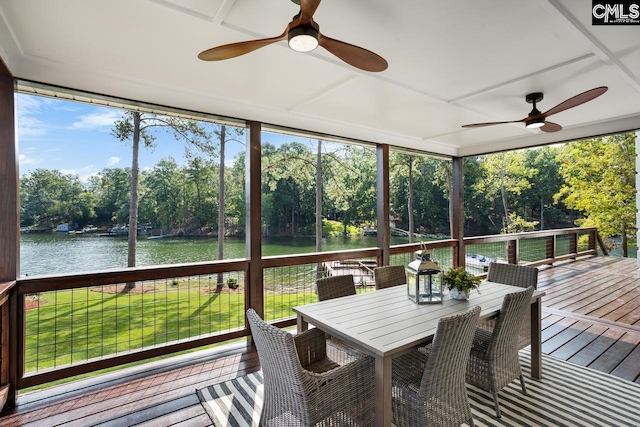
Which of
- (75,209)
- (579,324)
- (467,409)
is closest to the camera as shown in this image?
(467,409)

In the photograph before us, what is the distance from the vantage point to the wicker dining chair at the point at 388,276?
3197 mm

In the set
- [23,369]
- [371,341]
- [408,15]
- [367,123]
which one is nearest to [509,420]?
[371,341]

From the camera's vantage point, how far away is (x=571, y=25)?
1.78 m

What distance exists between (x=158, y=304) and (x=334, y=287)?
16.8ft

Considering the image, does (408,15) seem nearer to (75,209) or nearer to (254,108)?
(254,108)

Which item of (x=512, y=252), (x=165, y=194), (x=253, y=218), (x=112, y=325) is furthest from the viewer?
(x=165, y=194)

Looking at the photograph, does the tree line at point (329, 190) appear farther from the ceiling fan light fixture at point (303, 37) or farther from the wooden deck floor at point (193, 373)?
the ceiling fan light fixture at point (303, 37)

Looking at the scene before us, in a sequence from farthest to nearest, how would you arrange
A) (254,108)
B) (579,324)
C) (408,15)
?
1. (579,324)
2. (254,108)
3. (408,15)

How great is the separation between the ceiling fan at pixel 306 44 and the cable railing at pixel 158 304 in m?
2.21

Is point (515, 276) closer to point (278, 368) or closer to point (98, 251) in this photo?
point (278, 368)

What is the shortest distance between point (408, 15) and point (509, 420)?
2.72 m

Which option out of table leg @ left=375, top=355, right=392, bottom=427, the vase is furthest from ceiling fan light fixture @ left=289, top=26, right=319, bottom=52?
the vase

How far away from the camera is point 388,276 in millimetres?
3268

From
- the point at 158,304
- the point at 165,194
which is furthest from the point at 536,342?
the point at 165,194
